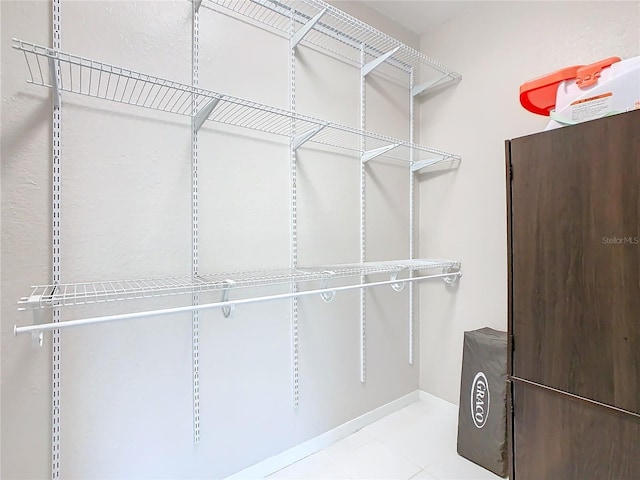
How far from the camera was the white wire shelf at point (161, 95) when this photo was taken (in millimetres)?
991

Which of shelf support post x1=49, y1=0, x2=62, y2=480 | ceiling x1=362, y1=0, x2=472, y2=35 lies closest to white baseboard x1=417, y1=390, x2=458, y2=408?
shelf support post x1=49, y1=0, x2=62, y2=480

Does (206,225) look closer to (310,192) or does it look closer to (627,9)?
(310,192)

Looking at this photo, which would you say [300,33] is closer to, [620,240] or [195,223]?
[195,223]

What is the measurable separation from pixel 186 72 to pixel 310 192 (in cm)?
77

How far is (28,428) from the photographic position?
1.12m

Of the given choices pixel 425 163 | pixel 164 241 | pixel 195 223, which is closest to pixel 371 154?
pixel 425 163

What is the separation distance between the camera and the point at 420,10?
6.79 ft

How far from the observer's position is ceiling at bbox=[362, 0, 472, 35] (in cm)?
201

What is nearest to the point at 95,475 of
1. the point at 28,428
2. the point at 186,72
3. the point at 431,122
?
the point at 28,428

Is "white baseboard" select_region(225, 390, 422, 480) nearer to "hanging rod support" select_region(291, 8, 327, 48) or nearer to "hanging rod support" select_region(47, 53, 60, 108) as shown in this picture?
"hanging rod support" select_region(47, 53, 60, 108)

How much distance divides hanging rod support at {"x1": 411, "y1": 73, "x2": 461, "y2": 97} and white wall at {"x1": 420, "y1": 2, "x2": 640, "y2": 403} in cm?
6

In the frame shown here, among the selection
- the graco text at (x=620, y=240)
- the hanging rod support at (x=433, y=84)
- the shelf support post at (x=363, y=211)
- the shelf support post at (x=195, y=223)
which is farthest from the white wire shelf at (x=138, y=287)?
the hanging rod support at (x=433, y=84)

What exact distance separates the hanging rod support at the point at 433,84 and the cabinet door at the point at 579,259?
1.03 metres

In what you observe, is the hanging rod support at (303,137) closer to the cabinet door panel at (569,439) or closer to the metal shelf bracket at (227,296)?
the metal shelf bracket at (227,296)
